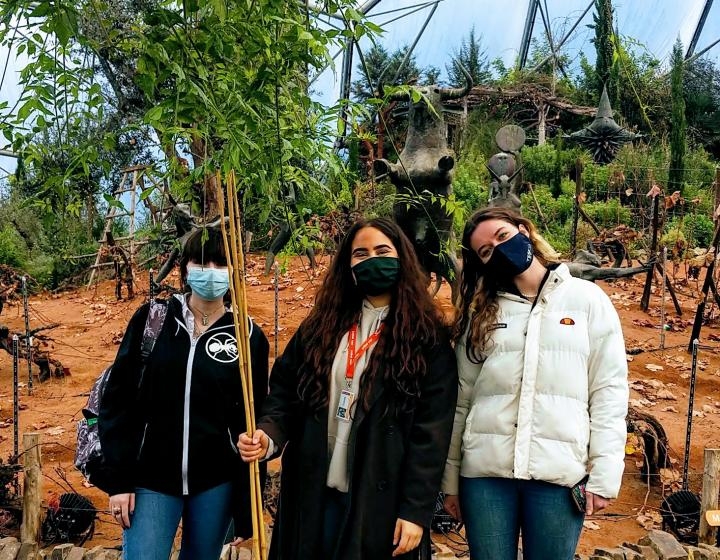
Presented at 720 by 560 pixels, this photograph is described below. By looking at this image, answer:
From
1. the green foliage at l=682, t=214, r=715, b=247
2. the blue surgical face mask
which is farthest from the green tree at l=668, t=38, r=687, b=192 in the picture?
the blue surgical face mask

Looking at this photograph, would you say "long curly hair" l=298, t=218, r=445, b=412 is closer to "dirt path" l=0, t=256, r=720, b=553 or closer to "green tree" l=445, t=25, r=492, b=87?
"dirt path" l=0, t=256, r=720, b=553

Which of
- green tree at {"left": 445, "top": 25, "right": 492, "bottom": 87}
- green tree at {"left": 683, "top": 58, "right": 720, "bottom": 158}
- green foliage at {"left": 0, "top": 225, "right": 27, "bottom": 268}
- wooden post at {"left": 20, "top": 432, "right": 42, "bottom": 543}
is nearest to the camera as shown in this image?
wooden post at {"left": 20, "top": 432, "right": 42, "bottom": 543}

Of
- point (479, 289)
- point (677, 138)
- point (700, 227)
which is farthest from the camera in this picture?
point (677, 138)

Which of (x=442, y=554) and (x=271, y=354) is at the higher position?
(x=271, y=354)

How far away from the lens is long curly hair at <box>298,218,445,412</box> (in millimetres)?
1697

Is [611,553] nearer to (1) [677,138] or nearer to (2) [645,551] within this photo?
(2) [645,551]

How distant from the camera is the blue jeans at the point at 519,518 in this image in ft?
5.51

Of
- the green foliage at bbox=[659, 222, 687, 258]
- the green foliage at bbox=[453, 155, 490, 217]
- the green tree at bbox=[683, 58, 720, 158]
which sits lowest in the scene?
the green foliage at bbox=[659, 222, 687, 258]

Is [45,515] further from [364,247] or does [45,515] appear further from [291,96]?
[291,96]

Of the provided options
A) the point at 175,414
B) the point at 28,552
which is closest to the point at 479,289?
the point at 175,414

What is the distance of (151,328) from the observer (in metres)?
1.88

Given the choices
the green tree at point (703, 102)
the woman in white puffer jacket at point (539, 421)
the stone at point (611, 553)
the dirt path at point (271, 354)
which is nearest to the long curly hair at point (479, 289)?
the woman in white puffer jacket at point (539, 421)

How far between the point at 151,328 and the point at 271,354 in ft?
16.6

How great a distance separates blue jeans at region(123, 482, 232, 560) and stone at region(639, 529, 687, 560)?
223 centimetres
